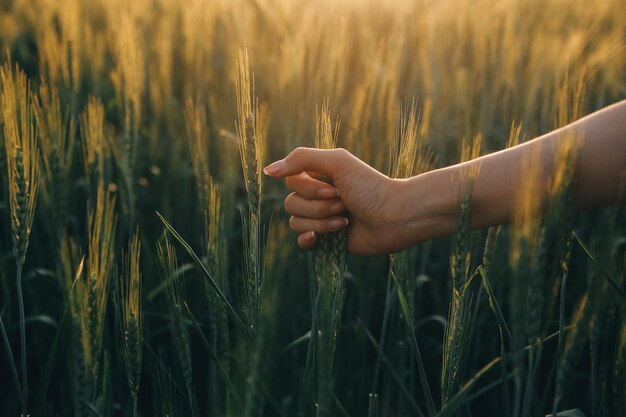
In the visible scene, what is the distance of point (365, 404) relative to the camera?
1385 mm

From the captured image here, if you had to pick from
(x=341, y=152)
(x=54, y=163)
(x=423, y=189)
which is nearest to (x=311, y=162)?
(x=341, y=152)

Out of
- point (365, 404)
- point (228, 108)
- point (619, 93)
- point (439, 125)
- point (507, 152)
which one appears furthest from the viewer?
point (619, 93)

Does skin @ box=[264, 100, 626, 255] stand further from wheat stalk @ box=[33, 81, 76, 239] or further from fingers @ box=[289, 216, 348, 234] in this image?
wheat stalk @ box=[33, 81, 76, 239]

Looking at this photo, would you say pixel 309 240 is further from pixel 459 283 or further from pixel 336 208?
pixel 459 283

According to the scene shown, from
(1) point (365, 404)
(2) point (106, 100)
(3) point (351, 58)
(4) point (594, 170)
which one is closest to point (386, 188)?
(4) point (594, 170)

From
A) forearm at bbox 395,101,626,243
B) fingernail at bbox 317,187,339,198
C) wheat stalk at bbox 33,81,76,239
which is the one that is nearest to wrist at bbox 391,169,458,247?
forearm at bbox 395,101,626,243

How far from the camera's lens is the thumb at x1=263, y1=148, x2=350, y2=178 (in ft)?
Result: 3.47

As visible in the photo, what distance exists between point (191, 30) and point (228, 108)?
0.30 meters

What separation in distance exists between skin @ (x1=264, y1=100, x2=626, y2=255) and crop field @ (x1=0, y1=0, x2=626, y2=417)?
42 mm

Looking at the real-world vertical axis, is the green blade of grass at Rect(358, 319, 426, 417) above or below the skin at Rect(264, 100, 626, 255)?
below

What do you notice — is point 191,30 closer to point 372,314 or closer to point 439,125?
point 439,125

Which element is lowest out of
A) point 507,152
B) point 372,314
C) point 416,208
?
point 372,314

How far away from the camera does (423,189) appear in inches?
43.2

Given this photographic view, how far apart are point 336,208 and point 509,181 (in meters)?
0.30
